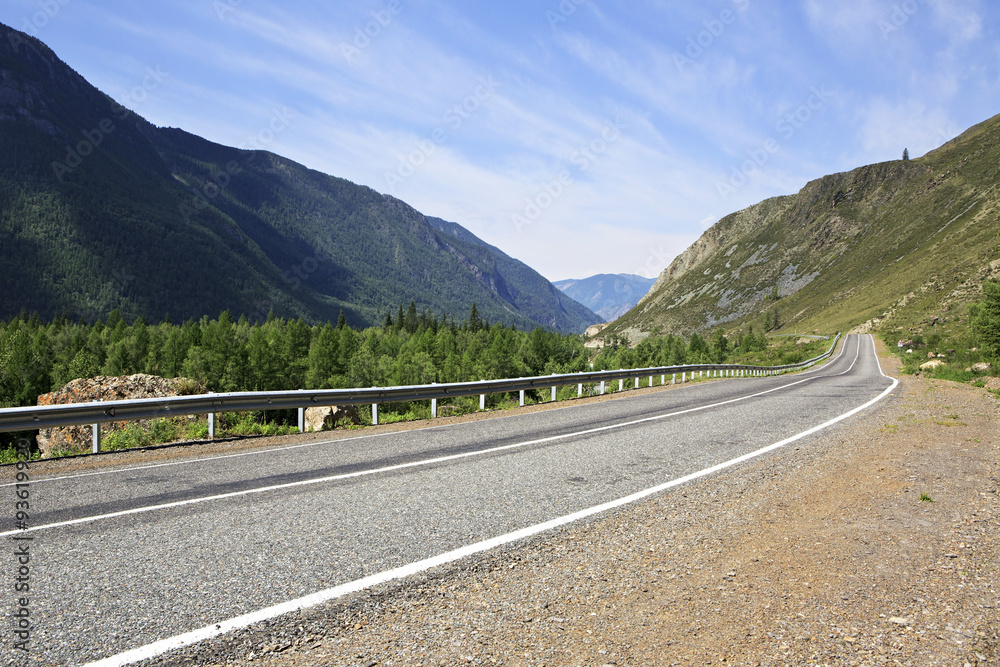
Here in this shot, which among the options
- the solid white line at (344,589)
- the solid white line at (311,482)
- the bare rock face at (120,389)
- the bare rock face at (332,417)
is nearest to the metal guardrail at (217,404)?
the bare rock face at (332,417)

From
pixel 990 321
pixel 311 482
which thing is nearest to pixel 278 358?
pixel 311 482

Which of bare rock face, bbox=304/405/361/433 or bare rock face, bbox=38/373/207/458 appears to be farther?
bare rock face, bbox=38/373/207/458

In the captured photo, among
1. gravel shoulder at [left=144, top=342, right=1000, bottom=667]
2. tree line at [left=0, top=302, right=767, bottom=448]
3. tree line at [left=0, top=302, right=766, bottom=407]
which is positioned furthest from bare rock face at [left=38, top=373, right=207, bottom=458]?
tree line at [left=0, top=302, right=766, bottom=407]

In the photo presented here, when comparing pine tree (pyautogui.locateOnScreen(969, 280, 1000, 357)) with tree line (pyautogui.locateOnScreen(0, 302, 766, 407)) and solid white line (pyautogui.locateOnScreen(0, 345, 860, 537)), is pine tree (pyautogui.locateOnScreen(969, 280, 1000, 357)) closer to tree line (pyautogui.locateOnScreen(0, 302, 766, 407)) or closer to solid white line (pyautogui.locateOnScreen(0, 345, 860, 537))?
solid white line (pyautogui.locateOnScreen(0, 345, 860, 537))

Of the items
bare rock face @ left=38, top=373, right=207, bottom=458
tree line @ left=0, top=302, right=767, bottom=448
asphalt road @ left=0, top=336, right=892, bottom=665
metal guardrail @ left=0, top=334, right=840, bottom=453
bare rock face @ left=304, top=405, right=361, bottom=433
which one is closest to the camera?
asphalt road @ left=0, top=336, right=892, bottom=665

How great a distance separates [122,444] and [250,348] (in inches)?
2631

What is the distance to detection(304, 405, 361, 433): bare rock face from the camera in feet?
45.4

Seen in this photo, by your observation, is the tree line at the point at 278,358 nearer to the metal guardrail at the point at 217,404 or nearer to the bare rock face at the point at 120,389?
the bare rock face at the point at 120,389

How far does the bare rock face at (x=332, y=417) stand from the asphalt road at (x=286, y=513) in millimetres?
2912

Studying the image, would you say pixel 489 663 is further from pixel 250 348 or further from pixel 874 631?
pixel 250 348

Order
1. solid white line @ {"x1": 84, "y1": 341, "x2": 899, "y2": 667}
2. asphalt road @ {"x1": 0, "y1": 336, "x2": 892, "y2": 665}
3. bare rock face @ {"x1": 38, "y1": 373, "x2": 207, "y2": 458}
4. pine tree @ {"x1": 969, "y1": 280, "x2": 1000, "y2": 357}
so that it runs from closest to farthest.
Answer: solid white line @ {"x1": 84, "y1": 341, "x2": 899, "y2": 667}
asphalt road @ {"x1": 0, "y1": 336, "x2": 892, "y2": 665}
bare rock face @ {"x1": 38, "y1": 373, "x2": 207, "y2": 458}
pine tree @ {"x1": 969, "y1": 280, "x2": 1000, "y2": 357}

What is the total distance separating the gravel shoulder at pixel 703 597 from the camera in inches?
118

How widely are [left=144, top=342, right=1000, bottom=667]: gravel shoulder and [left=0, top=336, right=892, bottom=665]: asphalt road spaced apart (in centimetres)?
54

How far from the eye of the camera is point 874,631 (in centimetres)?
329
